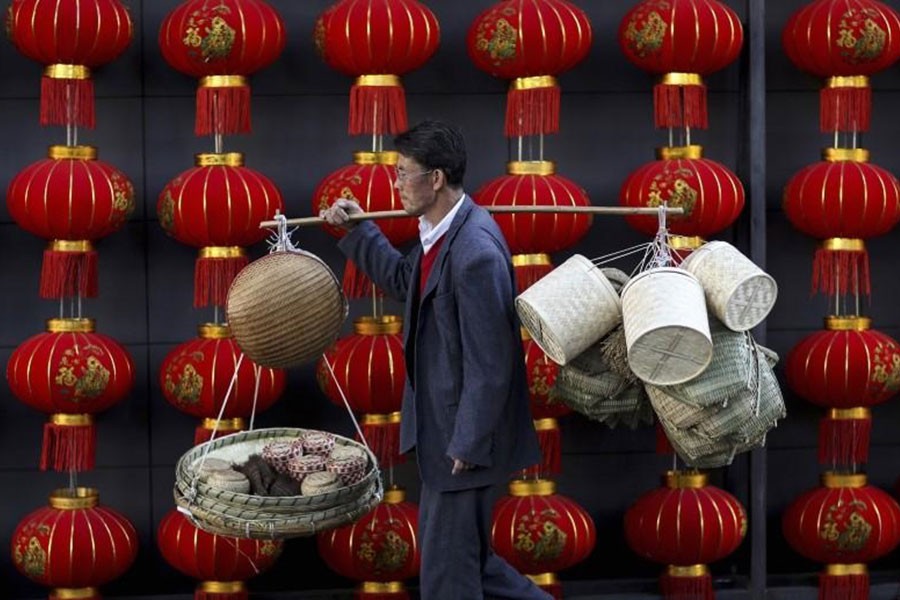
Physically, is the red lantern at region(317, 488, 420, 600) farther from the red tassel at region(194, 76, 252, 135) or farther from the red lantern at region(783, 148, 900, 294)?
the red lantern at region(783, 148, 900, 294)

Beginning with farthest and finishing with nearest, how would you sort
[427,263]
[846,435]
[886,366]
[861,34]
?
[846,435] < [886,366] < [861,34] < [427,263]

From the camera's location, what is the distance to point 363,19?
555 centimetres

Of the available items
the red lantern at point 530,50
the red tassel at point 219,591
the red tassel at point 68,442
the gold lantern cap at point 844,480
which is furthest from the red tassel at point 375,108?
the gold lantern cap at point 844,480

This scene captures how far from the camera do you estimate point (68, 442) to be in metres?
5.73

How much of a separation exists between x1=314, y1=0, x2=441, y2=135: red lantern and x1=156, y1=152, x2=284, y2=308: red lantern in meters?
0.38

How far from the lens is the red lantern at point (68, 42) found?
5512 mm

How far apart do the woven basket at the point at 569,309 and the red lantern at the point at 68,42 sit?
170 cm

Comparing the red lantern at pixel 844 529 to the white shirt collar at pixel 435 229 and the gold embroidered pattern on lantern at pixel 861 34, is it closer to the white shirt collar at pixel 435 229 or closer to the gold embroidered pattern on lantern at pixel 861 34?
the gold embroidered pattern on lantern at pixel 861 34

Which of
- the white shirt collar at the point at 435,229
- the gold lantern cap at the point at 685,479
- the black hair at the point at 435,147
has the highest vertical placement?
the black hair at the point at 435,147

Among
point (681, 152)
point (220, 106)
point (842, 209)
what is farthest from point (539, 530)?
point (220, 106)

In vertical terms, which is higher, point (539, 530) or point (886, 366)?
point (886, 366)

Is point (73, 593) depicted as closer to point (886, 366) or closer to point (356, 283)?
point (356, 283)

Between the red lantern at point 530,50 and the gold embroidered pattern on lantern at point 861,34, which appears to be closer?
the red lantern at point 530,50

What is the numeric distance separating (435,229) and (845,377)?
1765mm
